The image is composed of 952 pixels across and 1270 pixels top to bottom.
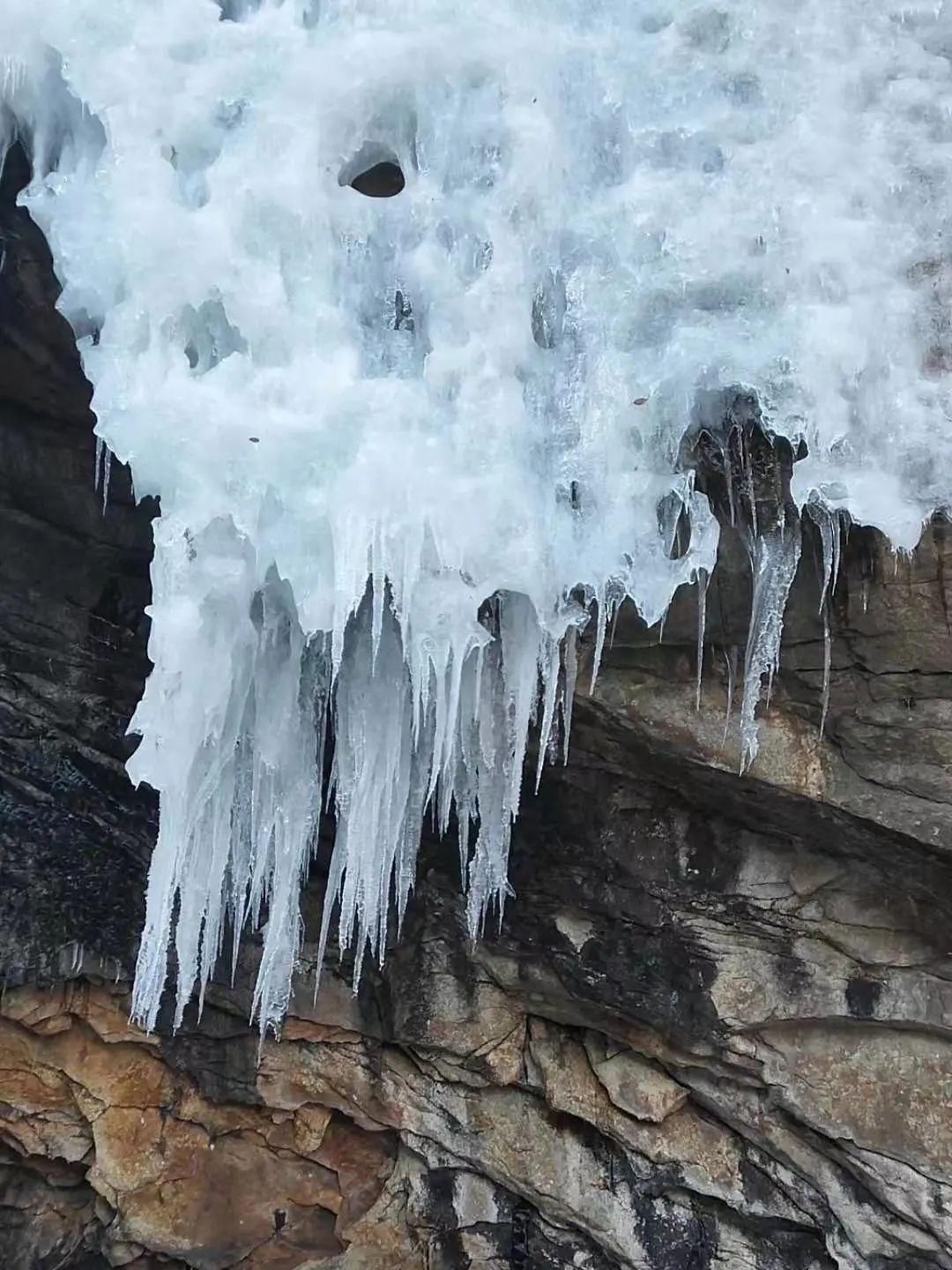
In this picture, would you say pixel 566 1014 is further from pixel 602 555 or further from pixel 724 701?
pixel 602 555

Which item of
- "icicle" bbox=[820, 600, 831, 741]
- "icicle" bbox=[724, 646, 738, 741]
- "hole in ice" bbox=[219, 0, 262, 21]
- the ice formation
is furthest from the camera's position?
"icicle" bbox=[724, 646, 738, 741]

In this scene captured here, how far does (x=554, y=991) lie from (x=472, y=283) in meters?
3.27

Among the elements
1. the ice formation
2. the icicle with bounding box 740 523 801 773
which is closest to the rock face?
the icicle with bounding box 740 523 801 773

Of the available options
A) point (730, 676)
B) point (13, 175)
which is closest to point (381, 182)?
point (13, 175)

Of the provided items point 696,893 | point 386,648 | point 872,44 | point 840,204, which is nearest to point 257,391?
point 386,648

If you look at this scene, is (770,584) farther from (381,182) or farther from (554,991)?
(554,991)

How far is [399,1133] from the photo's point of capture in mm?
4996

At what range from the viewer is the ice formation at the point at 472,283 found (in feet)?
8.61

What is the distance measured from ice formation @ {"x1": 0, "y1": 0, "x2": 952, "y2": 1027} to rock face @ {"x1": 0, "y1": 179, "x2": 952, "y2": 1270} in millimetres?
533

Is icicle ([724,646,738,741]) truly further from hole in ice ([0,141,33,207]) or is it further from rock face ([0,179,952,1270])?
hole in ice ([0,141,33,207])

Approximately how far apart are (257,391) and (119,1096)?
402cm

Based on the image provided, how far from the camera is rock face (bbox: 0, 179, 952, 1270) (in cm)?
340

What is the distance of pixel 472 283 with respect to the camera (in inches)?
107

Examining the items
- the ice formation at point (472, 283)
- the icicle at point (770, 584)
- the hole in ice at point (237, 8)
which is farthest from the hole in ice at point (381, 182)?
the icicle at point (770, 584)
